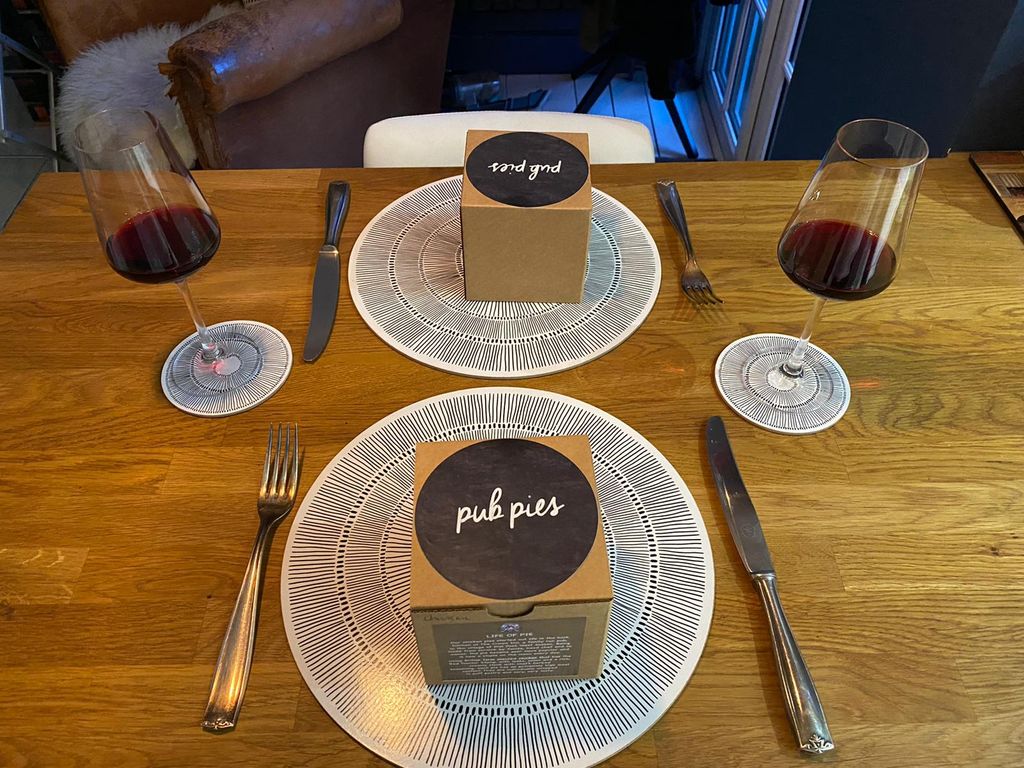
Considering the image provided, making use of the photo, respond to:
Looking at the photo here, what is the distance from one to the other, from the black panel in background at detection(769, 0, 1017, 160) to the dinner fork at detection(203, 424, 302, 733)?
Answer: 4.84ft

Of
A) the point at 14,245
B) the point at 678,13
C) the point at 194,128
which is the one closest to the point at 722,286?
the point at 14,245

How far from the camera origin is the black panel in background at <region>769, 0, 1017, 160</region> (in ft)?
5.09

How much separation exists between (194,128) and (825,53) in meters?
1.33

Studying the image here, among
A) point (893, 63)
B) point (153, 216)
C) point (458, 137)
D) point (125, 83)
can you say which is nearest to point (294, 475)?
point (153, 216)

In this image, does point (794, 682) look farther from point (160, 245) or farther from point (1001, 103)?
point (1001, 103)

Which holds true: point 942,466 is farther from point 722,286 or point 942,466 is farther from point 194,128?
point 194,128

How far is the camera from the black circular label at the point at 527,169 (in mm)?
759

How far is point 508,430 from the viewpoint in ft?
2.36

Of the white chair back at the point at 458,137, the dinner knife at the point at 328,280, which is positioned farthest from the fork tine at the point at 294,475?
the white chair back at the point at 458,137

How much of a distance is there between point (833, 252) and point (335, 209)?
568mm

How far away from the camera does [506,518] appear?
1.68 feet

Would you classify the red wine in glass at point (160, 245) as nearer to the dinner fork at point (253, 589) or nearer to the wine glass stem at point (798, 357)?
the dinner fork at point (253, 589)

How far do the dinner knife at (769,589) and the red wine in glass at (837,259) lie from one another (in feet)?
0.51

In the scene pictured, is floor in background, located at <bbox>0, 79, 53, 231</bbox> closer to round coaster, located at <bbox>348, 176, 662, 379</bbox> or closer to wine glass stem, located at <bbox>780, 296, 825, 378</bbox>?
round coaster, located at <bbox>348, 176, 662, 379</bbox>
